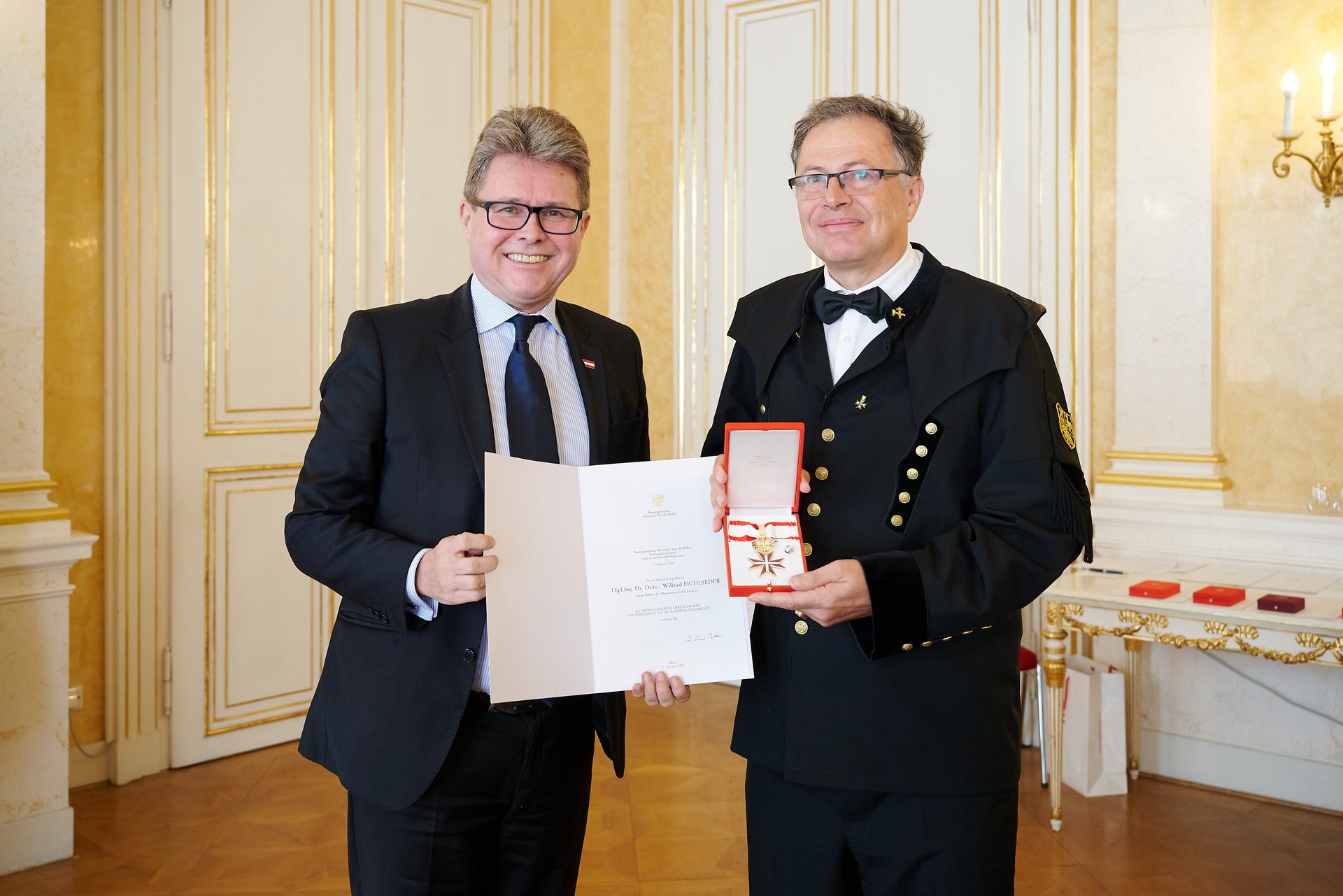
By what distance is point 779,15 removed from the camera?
5.14 m

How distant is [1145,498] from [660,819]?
2231 mm

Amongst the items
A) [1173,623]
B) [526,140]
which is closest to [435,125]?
[526,140]

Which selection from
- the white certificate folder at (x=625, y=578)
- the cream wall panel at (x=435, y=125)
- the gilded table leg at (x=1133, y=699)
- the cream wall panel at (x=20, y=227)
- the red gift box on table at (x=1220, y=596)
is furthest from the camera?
the cream wall panel at (x=435, y=125)

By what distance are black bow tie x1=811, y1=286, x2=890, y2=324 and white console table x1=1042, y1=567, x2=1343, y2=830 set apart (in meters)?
2.24

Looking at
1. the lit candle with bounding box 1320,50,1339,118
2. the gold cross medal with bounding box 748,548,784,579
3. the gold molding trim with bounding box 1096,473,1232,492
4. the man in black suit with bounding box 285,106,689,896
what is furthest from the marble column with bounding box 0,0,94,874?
the lit candle with bounding box 1320,50,1339,118

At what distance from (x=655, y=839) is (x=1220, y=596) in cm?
201

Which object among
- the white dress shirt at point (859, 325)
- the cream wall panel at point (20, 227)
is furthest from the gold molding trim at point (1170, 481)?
the cream wall panel at point (20, 227)

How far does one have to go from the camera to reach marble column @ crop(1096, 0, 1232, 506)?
398 centimetres

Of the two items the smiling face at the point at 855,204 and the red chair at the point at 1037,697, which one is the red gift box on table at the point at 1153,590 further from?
the smiling face at the point at 855,204

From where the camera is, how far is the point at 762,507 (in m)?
1.70

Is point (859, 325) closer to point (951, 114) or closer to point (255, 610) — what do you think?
point (951, 114)

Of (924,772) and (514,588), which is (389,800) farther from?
(924,772)

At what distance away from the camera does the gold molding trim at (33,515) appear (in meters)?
3.27

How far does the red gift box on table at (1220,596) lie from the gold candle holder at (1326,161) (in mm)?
1440
